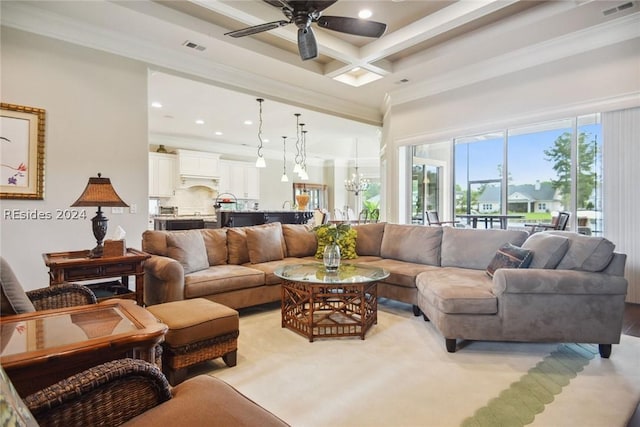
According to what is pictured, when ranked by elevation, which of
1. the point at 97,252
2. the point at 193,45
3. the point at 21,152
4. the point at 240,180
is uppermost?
the point at 193,45

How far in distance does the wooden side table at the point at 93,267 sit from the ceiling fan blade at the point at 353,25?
2.57 metres

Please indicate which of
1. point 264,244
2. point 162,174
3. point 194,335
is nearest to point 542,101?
point 264,244

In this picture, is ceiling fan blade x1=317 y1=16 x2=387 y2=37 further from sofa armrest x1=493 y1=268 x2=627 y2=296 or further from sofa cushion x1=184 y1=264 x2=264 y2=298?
sofa cushion x1=184 y1=264 x2=264 y2=298

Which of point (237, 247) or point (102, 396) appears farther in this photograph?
point (237, 247)

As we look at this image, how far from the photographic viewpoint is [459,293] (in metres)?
2.67

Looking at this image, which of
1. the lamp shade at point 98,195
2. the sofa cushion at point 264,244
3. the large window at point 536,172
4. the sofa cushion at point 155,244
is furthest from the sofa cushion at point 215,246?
the large window at point 536,172

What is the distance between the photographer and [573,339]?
255 centimetres

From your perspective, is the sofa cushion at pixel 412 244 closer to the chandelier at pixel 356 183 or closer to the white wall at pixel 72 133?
the white wall at pixel 72 133

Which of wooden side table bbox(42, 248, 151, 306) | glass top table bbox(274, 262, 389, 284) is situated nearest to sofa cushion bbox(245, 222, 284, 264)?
glass top table bbox(274, 262, 389, 284)

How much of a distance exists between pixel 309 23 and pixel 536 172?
468 cm

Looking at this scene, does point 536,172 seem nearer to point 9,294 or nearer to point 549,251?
point 549,251

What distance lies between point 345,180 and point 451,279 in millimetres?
9489

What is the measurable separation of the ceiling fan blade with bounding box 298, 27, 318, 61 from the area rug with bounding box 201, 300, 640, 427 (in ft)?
8.44

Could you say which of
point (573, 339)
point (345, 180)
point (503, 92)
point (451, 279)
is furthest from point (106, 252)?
point (345, 180)
